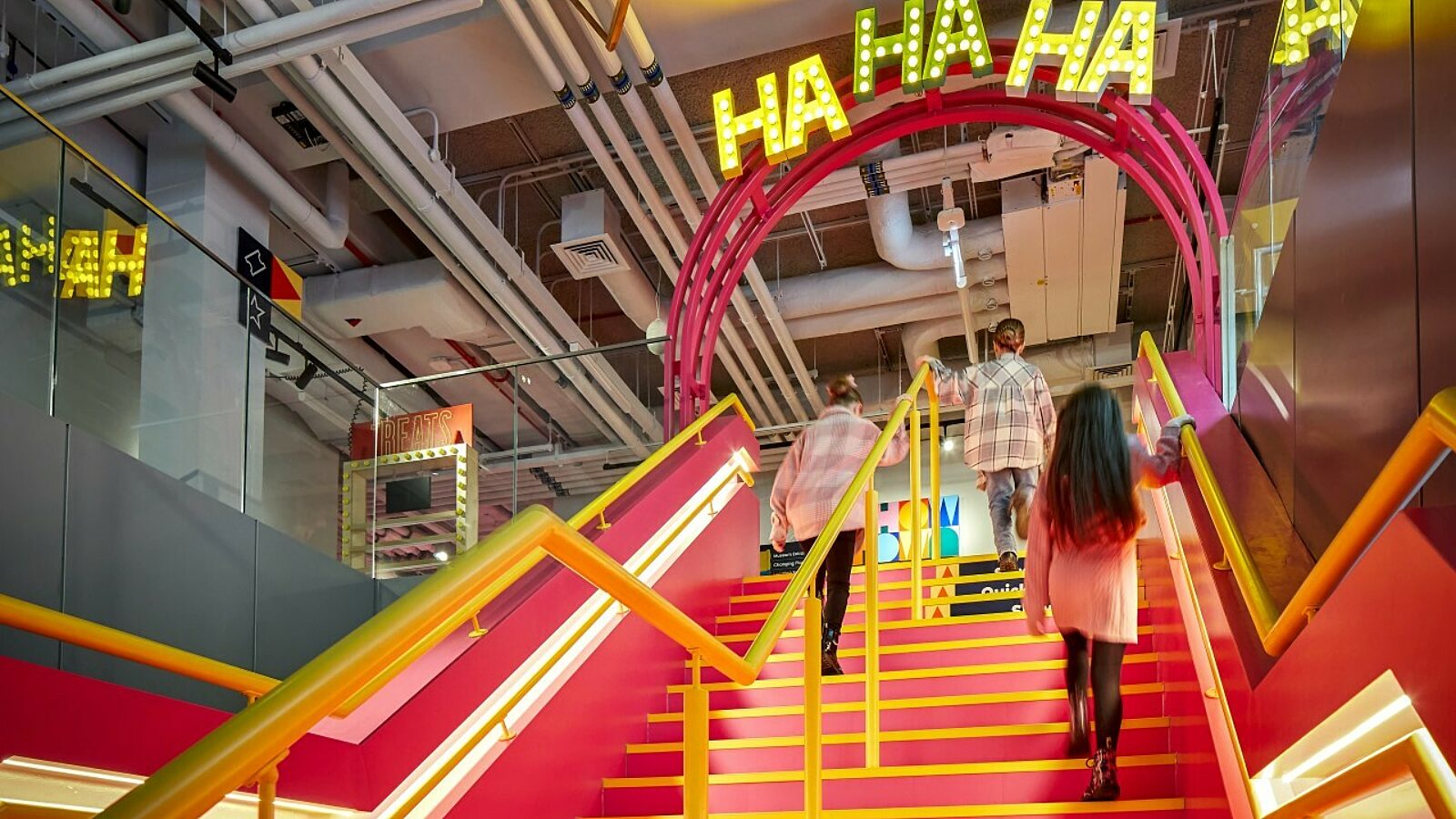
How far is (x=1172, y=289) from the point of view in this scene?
13336mm

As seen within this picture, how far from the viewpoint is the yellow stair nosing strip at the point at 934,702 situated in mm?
5039

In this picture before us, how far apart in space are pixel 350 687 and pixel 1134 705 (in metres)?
3.70

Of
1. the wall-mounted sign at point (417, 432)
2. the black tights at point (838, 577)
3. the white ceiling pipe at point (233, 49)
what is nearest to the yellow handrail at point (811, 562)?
the black tights at point (838, 577)

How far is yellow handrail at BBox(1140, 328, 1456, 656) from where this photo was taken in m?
1.96

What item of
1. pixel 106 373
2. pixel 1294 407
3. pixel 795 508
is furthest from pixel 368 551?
pixel 1294 407

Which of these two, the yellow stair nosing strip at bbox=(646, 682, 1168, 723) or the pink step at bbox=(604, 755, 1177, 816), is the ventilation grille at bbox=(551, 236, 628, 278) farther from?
the pink step at bbox=(604, 755, 1177, 816)

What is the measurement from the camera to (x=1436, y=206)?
2.43 meters

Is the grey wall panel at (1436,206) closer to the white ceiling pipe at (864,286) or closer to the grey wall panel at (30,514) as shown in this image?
the grey wall panel at (30,514)

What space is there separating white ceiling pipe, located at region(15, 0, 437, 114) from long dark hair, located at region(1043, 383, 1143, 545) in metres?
4.78

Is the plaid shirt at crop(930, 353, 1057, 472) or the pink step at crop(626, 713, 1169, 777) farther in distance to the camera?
the plaid shirt at crop(930, 353, 1057, 472)

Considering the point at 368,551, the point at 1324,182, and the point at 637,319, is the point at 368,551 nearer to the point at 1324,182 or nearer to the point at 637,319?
the point at 637,319

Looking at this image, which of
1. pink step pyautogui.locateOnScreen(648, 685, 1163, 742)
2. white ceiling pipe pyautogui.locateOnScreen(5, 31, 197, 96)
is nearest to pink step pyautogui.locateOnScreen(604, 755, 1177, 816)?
pink step pyautogui.locateOnScreen(648, 685, 1163, 742)

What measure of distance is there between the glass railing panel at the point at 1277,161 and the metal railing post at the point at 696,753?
87.3 inches

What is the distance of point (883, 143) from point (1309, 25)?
4.98 metres
